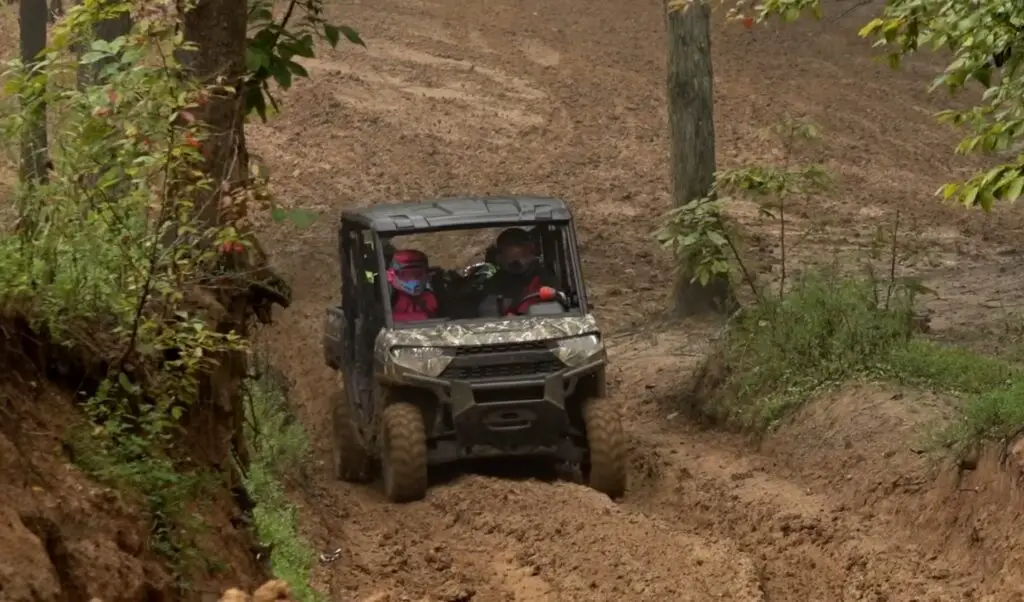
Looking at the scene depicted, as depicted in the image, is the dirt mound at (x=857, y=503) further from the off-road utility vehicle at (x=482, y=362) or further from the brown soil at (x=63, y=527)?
the brown soil at (x=63, y=527)

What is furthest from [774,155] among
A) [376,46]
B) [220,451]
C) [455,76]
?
[220,451]

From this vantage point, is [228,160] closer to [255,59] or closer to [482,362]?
[255,59]

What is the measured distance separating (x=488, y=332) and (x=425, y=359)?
0.44m

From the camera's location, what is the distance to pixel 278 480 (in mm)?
9383

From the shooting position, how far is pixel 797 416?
11.1m

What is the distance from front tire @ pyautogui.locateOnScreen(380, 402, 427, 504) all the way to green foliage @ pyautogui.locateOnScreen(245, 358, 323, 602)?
1.93ft

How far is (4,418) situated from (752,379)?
7.46 meters

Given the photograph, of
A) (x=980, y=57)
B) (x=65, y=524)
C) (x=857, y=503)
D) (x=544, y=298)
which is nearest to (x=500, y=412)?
(x=544, y=298)

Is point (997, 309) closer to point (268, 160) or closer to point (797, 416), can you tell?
point (797, 416)

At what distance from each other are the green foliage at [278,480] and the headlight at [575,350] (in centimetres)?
175

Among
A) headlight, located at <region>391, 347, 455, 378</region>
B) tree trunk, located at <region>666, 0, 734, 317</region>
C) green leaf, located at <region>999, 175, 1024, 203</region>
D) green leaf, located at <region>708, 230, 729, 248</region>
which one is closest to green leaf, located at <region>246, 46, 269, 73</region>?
green leaf, located at <region>999, 175, 1024, 203</region>

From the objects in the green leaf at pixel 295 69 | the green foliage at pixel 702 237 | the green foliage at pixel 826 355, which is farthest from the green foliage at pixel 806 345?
the green leaf at pixel 295 69

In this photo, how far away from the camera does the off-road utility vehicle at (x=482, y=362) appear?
1037 centimetres

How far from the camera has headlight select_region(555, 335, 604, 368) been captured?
1046 cm
